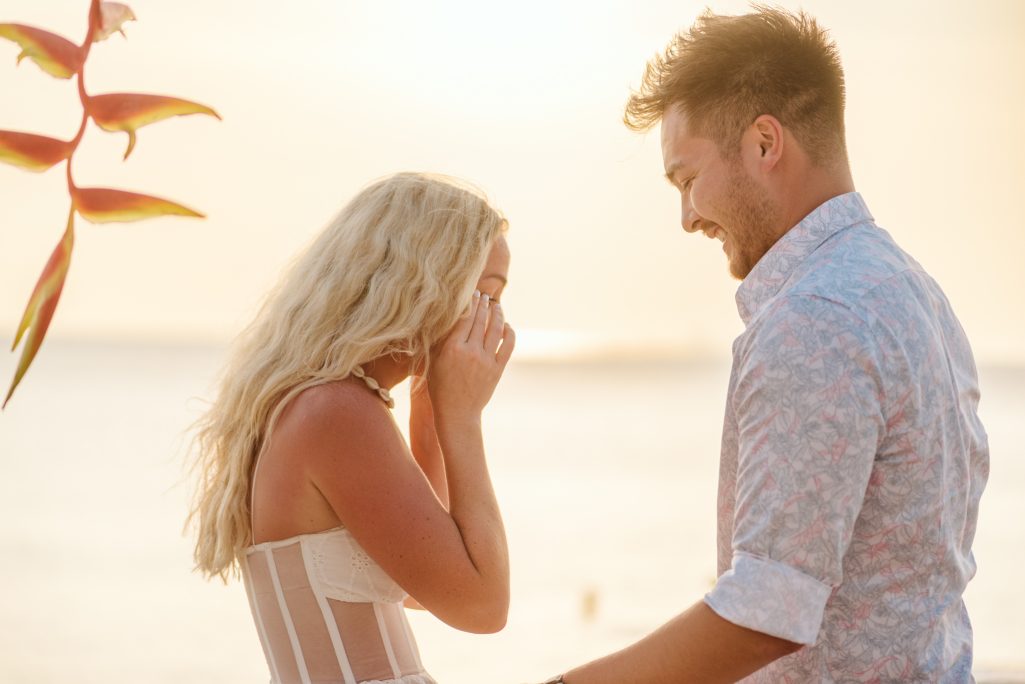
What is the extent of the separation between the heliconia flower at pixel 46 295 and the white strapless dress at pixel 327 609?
0.51m

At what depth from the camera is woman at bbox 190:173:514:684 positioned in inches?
70.2

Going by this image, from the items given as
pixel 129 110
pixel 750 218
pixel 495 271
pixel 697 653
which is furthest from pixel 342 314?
pixel 697 653

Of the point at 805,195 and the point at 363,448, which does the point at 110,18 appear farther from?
the point at 805,195

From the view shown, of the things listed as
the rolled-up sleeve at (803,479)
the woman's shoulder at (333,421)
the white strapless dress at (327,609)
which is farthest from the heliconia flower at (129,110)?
the rolled-up sleeve at (803,479)

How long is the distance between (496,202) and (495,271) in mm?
144

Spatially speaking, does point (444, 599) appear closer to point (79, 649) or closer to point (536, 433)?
point (79, 649)

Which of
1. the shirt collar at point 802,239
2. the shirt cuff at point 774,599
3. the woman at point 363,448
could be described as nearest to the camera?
the shirt cuff at point 774,599

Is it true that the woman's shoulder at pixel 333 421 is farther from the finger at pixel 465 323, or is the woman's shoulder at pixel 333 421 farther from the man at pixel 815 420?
the man at pixel 815 420

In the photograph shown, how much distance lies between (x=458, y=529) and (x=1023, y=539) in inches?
317

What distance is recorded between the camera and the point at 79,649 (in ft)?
17.8

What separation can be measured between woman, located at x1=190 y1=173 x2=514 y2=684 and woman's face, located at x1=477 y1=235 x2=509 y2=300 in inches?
0.8

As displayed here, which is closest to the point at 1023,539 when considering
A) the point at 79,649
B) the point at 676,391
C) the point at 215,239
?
the point at 79,649

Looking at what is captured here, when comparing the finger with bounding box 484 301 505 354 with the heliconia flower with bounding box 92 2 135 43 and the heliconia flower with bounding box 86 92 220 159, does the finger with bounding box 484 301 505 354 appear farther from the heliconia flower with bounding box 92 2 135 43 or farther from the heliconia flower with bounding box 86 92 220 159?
the heliconia flower with bounding box 92 2 135 43

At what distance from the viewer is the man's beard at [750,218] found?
1619mm
